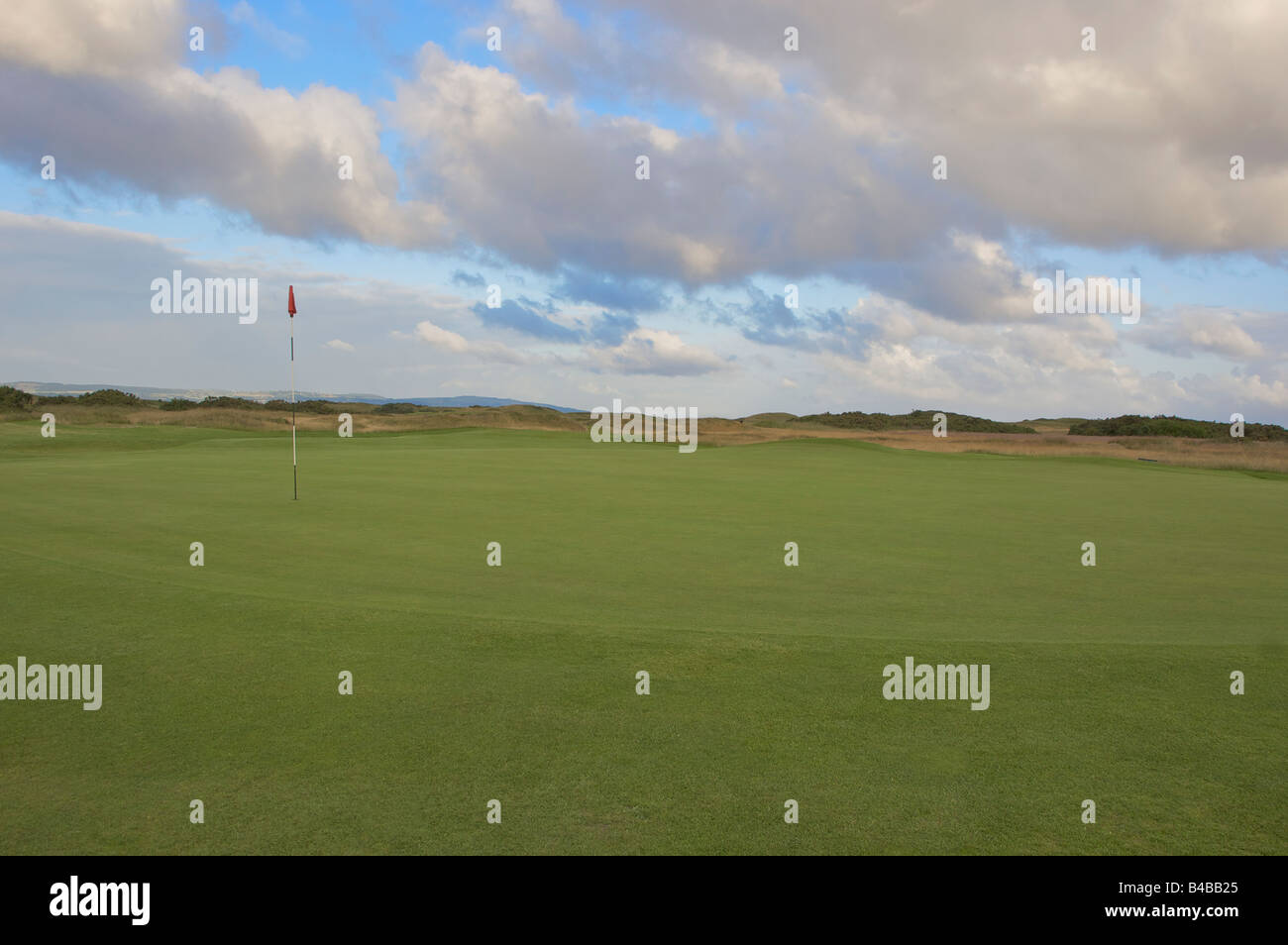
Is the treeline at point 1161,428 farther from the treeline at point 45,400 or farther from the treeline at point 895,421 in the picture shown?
the treeline at point 45,400

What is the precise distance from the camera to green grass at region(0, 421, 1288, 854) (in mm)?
3982

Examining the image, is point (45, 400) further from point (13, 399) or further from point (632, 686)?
point (632, 686)

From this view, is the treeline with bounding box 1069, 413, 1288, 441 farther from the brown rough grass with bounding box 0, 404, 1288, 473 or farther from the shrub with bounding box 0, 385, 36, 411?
the shrub with bounding box 0, 385, 36, 411

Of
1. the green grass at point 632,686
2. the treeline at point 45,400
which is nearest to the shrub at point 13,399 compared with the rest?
the treeline at point 45,400

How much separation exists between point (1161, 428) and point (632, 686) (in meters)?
76.4

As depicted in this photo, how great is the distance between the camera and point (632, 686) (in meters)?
5.87

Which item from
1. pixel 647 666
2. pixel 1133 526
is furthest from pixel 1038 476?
pixel 647 666

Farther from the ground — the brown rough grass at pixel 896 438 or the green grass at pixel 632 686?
the brown rough grass at pixel 896 438

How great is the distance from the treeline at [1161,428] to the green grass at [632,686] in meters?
56.6

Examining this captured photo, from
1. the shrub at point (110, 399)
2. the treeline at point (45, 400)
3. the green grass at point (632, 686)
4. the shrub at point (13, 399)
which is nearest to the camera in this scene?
the green grass at point (632, 686)

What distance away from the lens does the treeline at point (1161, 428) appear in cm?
6031

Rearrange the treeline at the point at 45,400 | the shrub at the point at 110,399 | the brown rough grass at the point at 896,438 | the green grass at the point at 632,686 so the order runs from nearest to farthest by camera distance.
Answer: the green grass at the point at 632,686 → the brown rough grass at the point at 896,438 → the treeline at the point at 45,400 → the shrub at the point at 110,399
